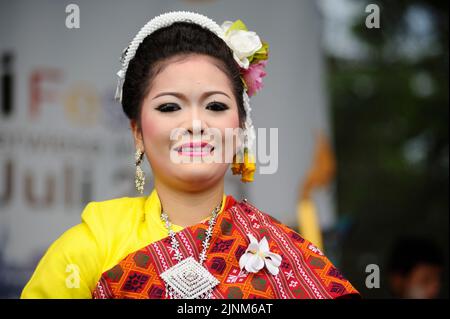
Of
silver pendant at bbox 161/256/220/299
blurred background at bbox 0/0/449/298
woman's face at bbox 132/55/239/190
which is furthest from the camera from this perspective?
blurred background at bbox 0/0/449/298

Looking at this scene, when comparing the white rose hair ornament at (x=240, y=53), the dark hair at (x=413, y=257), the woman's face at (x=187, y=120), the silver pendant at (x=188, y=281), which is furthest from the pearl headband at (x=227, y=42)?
the dark hair at (x=413, y=257)

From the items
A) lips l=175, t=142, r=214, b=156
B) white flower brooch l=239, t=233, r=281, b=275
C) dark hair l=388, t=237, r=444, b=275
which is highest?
lips l=175, t=142, r=214, b=156

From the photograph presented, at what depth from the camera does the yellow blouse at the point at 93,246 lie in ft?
6.28

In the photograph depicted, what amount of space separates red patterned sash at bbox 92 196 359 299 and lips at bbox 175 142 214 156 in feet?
0.65

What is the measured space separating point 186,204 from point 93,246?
288 mm

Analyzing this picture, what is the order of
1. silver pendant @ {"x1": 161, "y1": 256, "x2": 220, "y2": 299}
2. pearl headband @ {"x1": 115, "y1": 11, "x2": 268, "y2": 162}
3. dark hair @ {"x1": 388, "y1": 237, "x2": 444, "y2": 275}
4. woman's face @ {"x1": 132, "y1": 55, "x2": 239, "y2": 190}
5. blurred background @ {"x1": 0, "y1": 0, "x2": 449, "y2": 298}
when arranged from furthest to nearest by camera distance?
dark hair @ {"x1": 388, "y1": 237, "x2": 444, "y2": 275} < blurred background @ {"x1": 0, "y1": 0, "x2": 449, "y2": 298} < pearl headband @ {"x1": 115, "y1": 11, "x2": 268, "y2": 162} < woman's face @ {"x1": 132, "y1": 55, "x2": 239, "y2": 190} < silver pendant @ {"x1": 161, "y1": 256, "x2": 220, "y2": 299}

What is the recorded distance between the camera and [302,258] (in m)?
2.04

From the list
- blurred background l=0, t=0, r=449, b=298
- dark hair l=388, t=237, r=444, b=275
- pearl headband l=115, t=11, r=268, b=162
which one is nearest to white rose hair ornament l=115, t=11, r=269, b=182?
pearl headband l=115, t=11, r=268, b=162

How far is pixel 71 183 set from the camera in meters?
3.80

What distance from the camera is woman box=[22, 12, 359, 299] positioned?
6.27 ft

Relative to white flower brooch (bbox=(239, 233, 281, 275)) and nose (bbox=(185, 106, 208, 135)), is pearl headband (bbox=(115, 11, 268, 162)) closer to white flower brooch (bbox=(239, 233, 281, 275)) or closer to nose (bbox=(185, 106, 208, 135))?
nose (bbox=(185, 106, 208, 135))

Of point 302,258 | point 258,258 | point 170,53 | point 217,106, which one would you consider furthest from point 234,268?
point 170,53

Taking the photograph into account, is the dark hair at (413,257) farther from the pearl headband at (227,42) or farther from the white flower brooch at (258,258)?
the white flower brooch at (258,258)
